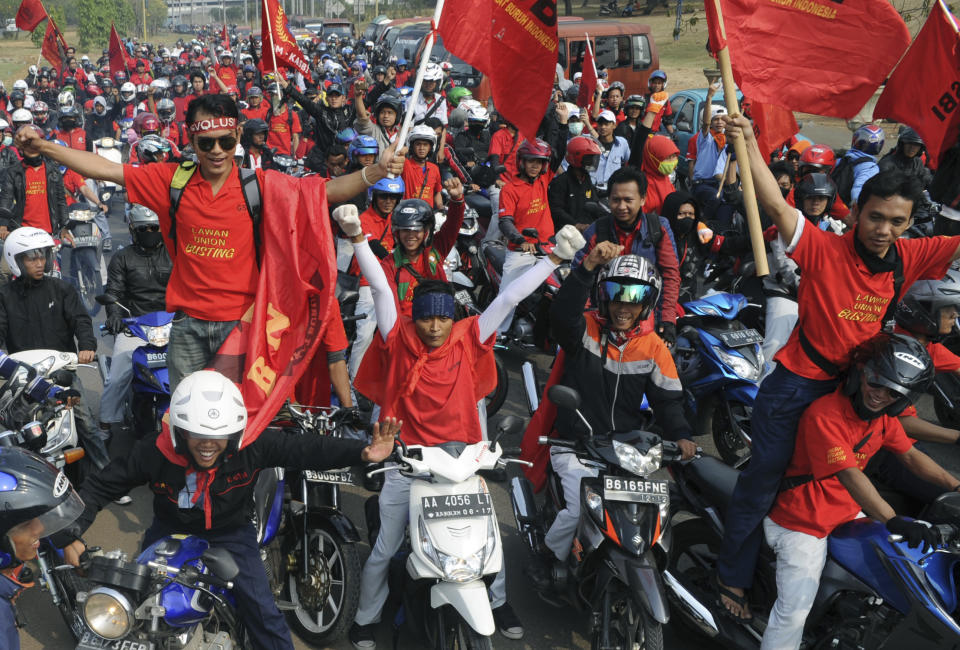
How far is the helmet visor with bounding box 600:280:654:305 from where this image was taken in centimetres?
480

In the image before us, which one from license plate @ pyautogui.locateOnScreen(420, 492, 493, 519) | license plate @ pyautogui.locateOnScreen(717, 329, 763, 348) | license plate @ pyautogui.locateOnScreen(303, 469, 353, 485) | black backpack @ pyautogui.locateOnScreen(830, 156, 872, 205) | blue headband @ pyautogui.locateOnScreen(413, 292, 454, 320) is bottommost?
license plate @ pyautogui.locateOnScreen(717, 329, 763, 348)

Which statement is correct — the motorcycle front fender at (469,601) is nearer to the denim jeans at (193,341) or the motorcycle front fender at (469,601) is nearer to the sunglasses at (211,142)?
the denim jeans at (193,341)

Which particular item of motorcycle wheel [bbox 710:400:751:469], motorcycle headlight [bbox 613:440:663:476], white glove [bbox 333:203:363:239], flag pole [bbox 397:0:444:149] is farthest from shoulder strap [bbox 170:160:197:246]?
motorcycle wheel [bbox 710:400:751:469]

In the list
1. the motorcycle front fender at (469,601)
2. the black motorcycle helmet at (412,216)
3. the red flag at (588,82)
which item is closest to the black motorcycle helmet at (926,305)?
the black motorcycle helmet at (412,216)

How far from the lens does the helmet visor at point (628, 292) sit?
4.80 meters

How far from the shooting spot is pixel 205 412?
12.1ft

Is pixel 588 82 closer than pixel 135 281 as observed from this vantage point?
No

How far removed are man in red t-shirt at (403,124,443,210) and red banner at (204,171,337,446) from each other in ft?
13.9

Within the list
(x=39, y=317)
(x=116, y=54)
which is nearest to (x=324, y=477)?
(x=39, y=317)

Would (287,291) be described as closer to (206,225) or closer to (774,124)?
(206,225)

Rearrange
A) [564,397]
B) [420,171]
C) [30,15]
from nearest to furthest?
1. [564,397]
2. [420,171]
3. [30,15]

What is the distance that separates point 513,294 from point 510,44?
1742 mm

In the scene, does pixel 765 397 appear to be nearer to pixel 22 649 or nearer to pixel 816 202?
pixel 816 202

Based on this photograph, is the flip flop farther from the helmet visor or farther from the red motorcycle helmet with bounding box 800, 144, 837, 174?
the red motorcycle helmet with bounding box 800, 144, 837, 174
